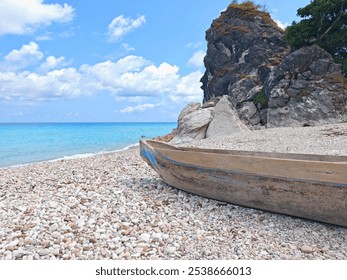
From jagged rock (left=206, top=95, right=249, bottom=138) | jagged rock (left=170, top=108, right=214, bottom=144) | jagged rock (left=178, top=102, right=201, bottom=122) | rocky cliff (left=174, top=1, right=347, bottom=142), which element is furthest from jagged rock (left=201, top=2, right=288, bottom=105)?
jagged rock (left=170, top=108, right=214, bottom=144)

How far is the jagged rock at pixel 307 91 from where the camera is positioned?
17578mm

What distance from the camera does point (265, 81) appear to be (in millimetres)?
21406

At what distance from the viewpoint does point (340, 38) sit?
1920cm

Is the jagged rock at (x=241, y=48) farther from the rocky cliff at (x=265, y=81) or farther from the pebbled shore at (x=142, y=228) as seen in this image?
the pebbled shore at (x=142, y=228)

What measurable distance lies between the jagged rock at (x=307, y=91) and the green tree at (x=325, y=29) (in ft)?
4.30

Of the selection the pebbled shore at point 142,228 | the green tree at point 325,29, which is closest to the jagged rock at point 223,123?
the green tree at point 325,29

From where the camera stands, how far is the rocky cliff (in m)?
17.5

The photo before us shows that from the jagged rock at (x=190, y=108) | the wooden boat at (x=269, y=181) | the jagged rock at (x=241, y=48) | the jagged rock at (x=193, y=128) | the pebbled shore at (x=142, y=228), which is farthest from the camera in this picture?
the jagged rock at (x=241, y=48)

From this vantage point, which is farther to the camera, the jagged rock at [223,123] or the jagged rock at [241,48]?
the jagged rock at [241,48]

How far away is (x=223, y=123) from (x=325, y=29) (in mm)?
11389

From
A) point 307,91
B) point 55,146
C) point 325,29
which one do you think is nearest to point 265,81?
point 307,91

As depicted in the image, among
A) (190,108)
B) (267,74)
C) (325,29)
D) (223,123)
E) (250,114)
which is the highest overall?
(325,29)

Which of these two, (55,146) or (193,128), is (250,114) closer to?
(193,128)
